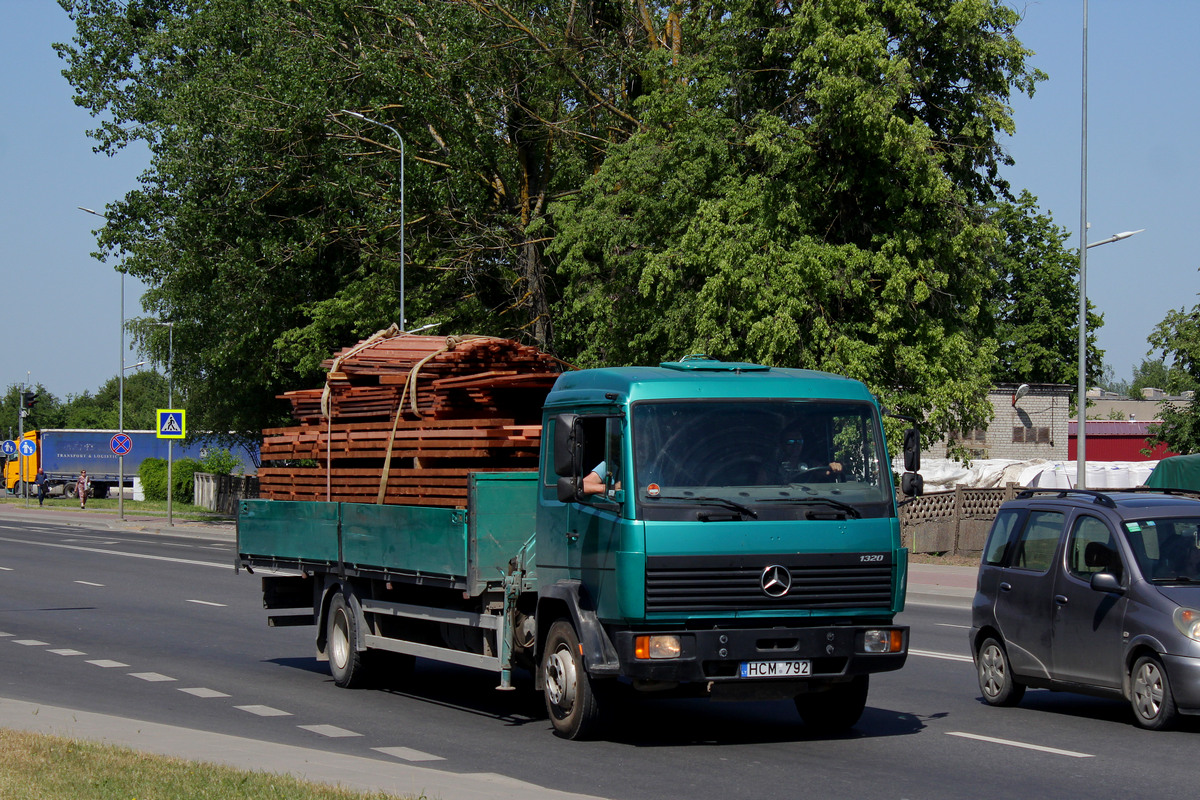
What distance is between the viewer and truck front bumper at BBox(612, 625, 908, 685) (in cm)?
864

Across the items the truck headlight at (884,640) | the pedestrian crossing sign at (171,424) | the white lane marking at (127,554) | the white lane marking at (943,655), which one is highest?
the pedestrian crossing sign at (171,424)

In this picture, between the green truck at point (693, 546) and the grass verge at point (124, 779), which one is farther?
the green truck at point (693, 546)

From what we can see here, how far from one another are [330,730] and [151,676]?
3636mm

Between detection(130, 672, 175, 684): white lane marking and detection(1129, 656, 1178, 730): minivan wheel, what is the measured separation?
829cm

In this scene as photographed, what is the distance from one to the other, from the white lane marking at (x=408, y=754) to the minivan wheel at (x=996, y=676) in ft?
15.5

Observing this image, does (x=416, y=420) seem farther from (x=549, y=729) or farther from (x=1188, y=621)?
(x=1188, y=621)

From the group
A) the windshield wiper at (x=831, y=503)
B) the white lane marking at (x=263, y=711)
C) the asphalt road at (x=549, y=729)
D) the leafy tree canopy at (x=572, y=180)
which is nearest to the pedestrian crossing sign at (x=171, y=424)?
the leafy tree canopy at (x=572, y=180)

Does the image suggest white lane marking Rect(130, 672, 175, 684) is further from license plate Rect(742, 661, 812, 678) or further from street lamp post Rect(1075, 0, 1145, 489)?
street lamp post Rect(1075, 0, 1145, 489)

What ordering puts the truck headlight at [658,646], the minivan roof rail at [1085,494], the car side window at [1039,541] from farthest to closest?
the car side window at [1039,541] → the minivan roof rail at [1085,494] → the truck headlight at [658,646]

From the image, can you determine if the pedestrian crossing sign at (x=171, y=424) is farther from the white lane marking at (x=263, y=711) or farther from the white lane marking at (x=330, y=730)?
the white lane marking at (x=330, y=730)

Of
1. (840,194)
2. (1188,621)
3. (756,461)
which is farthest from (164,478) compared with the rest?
(1188,621)

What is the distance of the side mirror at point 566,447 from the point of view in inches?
357

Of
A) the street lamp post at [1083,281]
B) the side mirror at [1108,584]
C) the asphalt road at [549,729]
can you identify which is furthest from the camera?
the street lamp post at [1083,281]

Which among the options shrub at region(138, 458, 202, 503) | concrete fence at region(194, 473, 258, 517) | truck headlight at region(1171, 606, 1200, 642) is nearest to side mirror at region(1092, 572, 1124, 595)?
truck headlight at region(1171, 606, 1200, 642)
